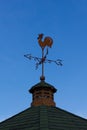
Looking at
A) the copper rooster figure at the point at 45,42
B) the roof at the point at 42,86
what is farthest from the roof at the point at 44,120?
the copper rooster figure at the point at 45,42

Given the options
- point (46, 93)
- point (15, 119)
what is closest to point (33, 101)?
point (46, 93)

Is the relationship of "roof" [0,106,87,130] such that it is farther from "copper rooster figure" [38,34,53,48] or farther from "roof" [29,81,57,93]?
"copper rooster figure" [38,34,53,48]

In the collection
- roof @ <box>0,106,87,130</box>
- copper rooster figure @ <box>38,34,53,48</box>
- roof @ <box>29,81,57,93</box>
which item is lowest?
roof @ <box>0,106,87,130</box>

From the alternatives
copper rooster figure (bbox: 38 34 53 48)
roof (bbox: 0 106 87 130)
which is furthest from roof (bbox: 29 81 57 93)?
copper rooster figure (bbox: 38 34 53 48)

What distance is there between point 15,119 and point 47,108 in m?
2.36

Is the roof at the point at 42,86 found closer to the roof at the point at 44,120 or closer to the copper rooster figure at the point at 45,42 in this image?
the roof at the point at 44,120

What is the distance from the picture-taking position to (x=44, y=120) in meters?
18.5

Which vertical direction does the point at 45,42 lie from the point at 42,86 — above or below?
above

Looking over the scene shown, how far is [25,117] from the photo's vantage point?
2017 centimetres

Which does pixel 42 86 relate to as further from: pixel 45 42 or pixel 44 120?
pixel 44 120

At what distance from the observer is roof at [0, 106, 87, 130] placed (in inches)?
707

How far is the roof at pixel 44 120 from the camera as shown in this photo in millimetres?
17969

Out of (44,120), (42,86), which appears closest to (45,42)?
(42,86)

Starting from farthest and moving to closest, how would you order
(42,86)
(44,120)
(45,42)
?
(45,42) < (42,86) < (44,120)
